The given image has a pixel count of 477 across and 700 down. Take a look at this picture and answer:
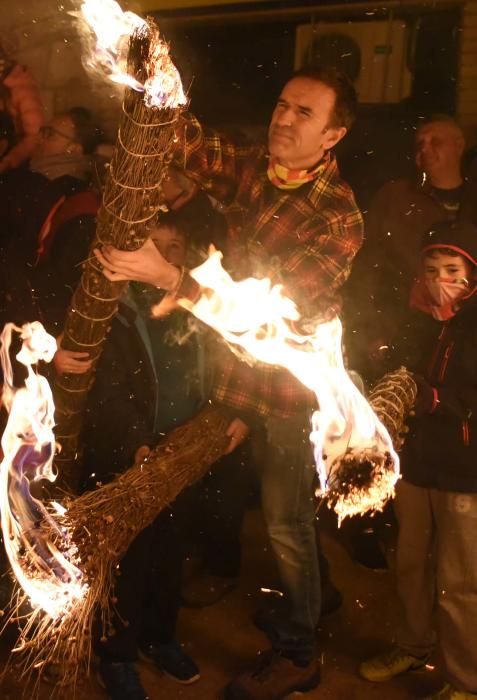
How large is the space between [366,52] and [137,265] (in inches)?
70.9

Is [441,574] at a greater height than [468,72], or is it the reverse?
[468,72]

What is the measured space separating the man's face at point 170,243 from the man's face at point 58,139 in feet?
2.11

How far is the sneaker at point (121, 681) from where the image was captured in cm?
275

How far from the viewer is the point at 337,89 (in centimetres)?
242

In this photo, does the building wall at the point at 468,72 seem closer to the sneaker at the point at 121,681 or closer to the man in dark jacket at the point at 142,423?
the man in dark jacket at the point at 142,423

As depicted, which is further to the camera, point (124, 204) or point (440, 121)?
point (440, 121)

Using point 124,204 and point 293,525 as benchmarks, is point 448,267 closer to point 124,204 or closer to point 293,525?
point 293,525

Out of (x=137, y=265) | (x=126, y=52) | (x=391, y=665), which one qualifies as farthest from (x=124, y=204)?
(x=391, y=665)

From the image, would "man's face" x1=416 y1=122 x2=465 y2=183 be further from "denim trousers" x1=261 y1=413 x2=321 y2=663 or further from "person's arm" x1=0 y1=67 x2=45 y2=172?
"person's arm" x1=0 y1=67 x2=45 y2=172

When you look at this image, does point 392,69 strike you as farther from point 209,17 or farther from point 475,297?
point 475,297

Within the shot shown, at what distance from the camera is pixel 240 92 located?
3.54 meters

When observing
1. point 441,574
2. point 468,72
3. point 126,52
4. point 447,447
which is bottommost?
point 441,574

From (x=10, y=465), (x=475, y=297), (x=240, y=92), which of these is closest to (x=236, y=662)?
(x=10, y=465)

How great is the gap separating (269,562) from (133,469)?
4.83ft
